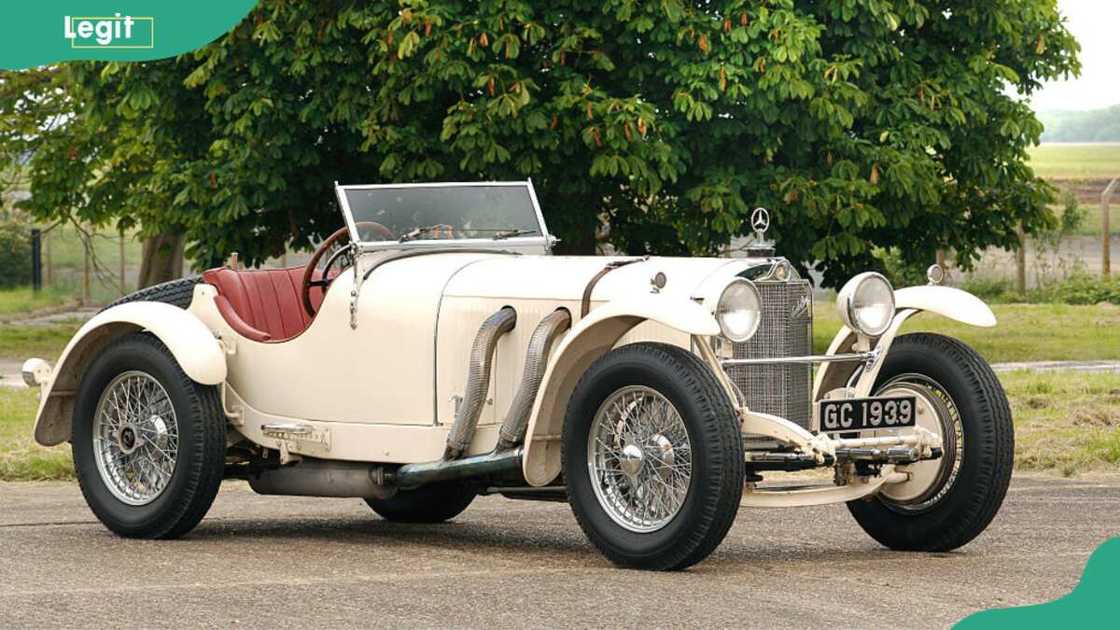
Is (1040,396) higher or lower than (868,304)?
lower

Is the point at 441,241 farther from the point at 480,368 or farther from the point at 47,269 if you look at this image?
the point at 47,269

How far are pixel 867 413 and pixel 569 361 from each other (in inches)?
49.8

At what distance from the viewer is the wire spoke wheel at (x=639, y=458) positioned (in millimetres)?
7234

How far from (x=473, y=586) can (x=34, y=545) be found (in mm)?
2494

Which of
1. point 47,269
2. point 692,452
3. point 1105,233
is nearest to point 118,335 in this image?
point 692,452

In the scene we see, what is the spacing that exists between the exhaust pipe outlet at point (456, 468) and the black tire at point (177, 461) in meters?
0.90

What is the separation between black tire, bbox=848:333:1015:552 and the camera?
790 cm

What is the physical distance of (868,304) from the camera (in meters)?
8.09

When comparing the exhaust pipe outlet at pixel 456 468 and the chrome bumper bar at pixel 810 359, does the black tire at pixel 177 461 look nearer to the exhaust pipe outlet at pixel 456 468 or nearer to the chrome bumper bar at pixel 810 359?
the exhaust pipe outlet at pixel 456 468

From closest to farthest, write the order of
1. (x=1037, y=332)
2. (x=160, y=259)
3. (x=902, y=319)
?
(x=902, y=319), (x=1037, y=332), (x=160, y=259)

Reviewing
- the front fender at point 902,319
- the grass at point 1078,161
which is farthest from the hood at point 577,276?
the grass at point 1078,161

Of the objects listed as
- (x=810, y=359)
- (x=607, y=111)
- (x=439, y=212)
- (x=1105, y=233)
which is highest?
(x=607, y=111)

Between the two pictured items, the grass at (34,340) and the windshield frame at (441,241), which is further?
the grass at (34,340)

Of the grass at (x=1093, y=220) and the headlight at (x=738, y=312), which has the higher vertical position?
the grass at (x=1093, y=220)
